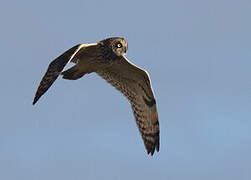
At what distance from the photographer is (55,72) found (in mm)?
15781

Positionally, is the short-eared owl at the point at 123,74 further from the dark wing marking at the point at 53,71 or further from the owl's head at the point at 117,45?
the dark wing marking at the point at 53,71

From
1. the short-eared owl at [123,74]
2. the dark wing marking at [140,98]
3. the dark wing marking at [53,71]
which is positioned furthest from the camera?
the dark wing marking at [140,98]

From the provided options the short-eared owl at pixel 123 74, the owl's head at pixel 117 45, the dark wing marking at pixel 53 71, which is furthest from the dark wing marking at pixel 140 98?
the dark wing marking at pixel 53 71

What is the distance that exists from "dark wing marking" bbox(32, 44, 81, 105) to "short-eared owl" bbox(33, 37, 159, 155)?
21.4 inches

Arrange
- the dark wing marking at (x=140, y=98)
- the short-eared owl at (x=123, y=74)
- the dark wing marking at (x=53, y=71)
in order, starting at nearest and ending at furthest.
Answer: the dark wing marking at (x=53, y=71), the short-eared owl at (x=123, y=74), the dark wing marking at (x=140, y=98)

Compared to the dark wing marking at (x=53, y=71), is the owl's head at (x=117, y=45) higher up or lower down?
higher up

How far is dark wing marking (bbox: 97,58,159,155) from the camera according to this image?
1841cm

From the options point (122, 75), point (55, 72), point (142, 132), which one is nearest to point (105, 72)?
point (122, 75)

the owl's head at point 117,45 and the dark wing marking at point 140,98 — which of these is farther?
the dark wing marking at point 140,98

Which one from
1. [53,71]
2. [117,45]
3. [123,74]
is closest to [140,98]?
[123,74]

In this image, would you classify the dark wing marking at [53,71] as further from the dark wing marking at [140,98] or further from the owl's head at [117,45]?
the dark wing marking at [140,98]

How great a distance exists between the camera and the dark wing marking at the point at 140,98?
18.4m

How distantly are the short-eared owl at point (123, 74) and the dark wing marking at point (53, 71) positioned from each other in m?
0.54

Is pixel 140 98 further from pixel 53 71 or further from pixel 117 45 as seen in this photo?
pixel 53 71
